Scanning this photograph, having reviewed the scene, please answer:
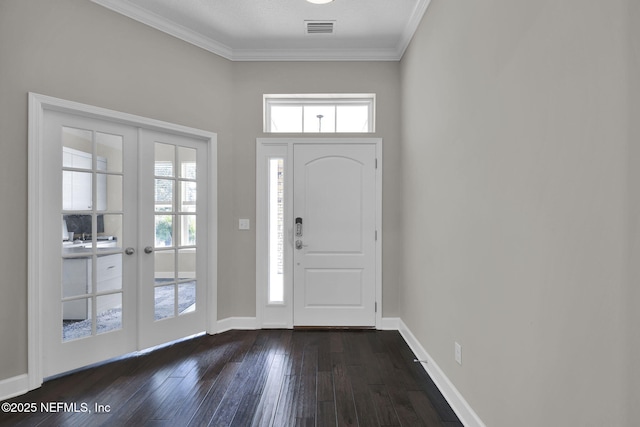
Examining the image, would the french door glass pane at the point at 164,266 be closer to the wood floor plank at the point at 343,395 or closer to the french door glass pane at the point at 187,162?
the french door glass pane at the point at 187,162

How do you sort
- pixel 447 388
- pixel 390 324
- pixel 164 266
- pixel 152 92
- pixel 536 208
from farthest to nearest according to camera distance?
1. pixel 390 324
2. pixel 164 266
3. pixel 152 92
4. pixel 447 388
5. pixel 536 208

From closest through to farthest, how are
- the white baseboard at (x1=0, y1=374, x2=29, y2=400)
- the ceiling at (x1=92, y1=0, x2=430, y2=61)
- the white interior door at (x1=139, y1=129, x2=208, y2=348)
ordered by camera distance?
the white baseboard at (x1=0, y1=374, x2=29, y2=400) < the ceiling at (x1=92, y1=0, x2=430, y2=61) < the white interior door at (x1=139, y1=129, x2=208, y2=348)

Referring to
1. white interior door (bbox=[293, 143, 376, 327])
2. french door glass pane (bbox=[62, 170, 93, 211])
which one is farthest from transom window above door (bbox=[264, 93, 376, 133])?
french door glass pane (bbox=[62, 170, 93, 211])

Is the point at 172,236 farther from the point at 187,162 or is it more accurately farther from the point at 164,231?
the point at 187,162

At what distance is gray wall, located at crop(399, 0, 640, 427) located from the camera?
928 mm

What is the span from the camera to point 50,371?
230cm

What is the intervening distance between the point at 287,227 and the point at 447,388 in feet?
6.66

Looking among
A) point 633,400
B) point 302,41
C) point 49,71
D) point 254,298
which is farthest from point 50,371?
point 302,41

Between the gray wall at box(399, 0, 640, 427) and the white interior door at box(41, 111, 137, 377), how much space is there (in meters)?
2.53

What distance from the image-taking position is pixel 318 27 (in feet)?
9.82

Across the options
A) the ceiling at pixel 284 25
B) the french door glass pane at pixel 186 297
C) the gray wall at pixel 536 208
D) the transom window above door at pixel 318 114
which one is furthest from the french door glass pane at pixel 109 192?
the gray wall at pixel 536 208

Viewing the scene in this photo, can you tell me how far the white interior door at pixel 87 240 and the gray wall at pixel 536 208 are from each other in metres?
2.53

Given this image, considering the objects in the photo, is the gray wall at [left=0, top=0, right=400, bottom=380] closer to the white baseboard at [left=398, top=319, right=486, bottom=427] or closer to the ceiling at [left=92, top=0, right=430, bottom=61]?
the ceiling at [left=92, top=0, right=430, bottom=61]

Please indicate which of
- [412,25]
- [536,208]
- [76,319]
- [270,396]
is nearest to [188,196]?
[76,319]
